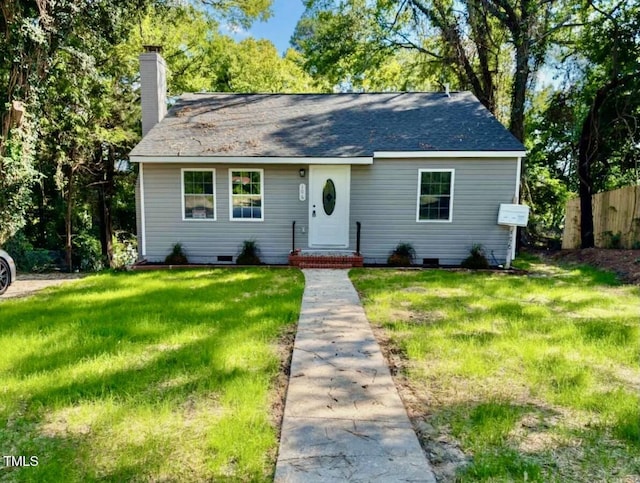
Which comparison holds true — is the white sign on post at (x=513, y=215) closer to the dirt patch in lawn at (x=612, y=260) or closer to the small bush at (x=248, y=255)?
the dirt patch in lawn at (x=612, y=260)

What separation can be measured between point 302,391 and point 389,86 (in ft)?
62.9

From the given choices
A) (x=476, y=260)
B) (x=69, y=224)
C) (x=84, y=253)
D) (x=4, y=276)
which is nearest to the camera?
(x=4, y=276)

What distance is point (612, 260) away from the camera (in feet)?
28.3

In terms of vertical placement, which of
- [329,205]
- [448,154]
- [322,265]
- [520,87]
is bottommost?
[322,265]

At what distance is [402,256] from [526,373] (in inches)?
230

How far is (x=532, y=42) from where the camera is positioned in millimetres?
10688

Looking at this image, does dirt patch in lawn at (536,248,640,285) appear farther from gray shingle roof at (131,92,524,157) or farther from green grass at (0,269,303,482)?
green grass at (0,269,303,482)

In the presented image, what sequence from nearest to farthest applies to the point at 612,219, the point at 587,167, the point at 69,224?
the point at 612,219 → the point at 587,167 → the point at 69,224

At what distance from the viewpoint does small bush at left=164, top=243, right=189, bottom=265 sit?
8.83 metres

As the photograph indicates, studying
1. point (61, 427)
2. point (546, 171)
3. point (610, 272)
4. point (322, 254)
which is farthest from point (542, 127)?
point (61, 427)

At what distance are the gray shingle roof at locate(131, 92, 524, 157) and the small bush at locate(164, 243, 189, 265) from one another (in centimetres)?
217

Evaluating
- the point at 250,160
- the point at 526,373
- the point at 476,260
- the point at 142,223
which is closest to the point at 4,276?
the point at 142,223

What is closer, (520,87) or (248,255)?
(248,255)

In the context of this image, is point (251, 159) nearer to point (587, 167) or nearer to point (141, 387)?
point (141, 387)
